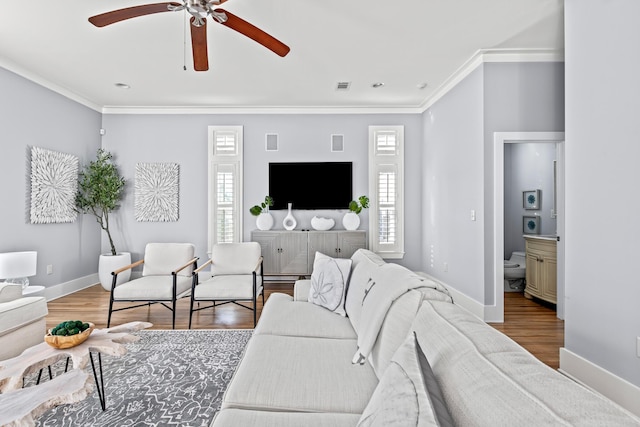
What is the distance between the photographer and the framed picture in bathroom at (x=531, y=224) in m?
5.05

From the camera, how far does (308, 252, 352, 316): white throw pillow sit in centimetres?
243

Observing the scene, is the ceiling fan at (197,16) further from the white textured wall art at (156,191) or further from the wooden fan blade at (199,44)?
the white textured wall art at (156,191)

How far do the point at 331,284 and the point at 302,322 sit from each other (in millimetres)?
421

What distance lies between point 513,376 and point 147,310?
4.07 m

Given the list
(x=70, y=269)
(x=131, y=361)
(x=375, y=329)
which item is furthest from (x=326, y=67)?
(x=70, y=269)

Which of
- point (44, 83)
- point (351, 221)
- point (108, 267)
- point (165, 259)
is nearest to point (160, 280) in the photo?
point (165, 259)

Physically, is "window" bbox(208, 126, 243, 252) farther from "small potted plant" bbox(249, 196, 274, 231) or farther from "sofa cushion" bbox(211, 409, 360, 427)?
Result: "sofa cushion" bbox(211, 409, 360, 427)

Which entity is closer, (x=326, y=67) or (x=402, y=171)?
(x=326, y=67)

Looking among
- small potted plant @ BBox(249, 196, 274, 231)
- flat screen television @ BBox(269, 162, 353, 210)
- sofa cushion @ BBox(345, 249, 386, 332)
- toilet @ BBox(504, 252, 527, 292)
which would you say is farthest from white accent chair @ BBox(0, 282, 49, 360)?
toilet @ BBox(504, 252, 527, 292)

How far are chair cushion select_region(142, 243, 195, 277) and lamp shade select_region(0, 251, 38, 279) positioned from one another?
3.57 feet

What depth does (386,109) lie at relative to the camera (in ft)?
17.5

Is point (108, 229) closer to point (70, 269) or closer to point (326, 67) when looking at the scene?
point (70, 269)

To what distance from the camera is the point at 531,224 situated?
5137mm

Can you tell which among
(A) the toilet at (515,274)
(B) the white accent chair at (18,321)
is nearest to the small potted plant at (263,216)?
(B) the white accent chair at (18,321)
